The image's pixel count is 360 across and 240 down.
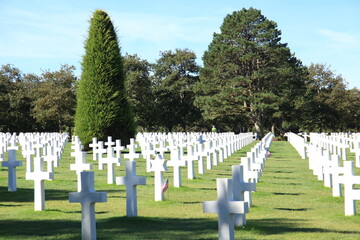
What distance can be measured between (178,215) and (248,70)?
4938cm

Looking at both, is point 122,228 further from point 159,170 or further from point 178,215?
point 159,170

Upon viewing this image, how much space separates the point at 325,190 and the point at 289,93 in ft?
147

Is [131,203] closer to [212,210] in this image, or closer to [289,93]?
[212,210]

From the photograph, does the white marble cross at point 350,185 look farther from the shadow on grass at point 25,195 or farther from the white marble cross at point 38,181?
the shadow on grass at point 25,195

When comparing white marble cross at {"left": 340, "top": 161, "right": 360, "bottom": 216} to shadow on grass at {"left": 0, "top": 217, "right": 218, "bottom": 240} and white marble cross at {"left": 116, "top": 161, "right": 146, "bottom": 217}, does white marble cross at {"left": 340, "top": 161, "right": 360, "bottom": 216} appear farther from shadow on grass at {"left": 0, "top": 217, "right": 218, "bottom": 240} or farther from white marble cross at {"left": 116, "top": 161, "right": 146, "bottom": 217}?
white marble cross at {"left": 116, "top": 161, "right": 146, "bottom": 217}

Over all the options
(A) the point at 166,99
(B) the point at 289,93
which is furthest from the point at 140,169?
(A) the point at 166,99

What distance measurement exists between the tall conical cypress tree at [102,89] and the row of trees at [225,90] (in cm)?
2032

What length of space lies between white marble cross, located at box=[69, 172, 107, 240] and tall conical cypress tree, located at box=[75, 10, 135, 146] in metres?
19.4

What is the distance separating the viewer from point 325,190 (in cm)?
1198

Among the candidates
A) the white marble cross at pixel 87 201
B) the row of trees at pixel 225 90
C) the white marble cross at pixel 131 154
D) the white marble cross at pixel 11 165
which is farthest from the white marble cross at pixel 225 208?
the row of trees at pixel 225 90

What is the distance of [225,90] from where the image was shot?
55062mm

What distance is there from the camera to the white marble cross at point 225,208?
531cm

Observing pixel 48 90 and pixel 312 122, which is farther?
pixel 312 122

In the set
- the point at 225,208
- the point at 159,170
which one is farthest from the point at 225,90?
the point at 225,208
